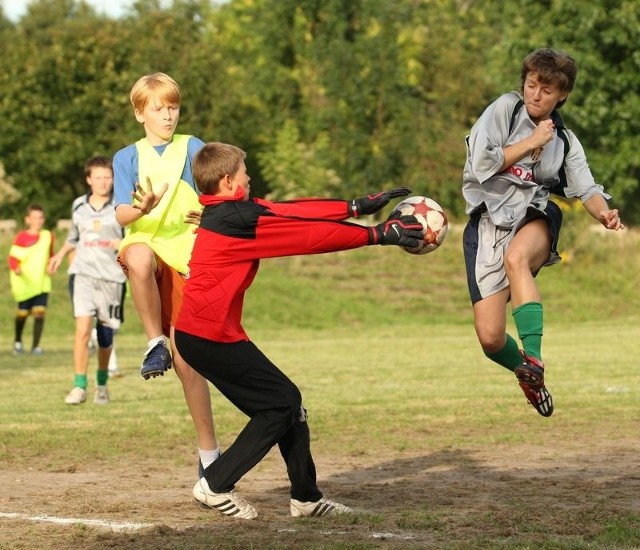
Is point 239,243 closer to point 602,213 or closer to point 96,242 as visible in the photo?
→ point 602,213

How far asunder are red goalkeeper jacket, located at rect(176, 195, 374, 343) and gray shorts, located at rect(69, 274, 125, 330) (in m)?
6.41

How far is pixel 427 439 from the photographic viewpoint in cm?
1088

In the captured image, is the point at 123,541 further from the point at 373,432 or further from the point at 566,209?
the point at 566,209

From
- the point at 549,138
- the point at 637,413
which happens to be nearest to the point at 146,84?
the point at 549,138

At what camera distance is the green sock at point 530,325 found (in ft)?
25.5

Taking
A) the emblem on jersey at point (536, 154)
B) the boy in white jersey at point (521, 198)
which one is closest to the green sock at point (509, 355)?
the boy in white jersey at point (521, 198)

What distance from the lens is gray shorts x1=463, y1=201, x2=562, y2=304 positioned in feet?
26.5

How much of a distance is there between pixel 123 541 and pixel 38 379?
409 inches

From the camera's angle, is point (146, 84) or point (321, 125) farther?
point (321, 125)

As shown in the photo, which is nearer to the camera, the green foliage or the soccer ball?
the soccer ball

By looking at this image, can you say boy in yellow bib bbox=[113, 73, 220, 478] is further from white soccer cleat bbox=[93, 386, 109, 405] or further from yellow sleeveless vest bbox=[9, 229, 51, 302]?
yellow sleeveless vest bbox=[9, 229, 51, 302]

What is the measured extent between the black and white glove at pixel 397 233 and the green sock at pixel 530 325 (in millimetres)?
1263

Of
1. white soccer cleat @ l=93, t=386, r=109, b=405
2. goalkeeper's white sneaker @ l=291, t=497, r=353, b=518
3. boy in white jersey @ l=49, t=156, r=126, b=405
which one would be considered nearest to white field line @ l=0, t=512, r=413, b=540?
goalkeeper's white sneaker @ l=291, t=497, r=353, b=518

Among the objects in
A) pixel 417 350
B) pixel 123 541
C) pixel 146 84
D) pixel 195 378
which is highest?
pixel 146 84
